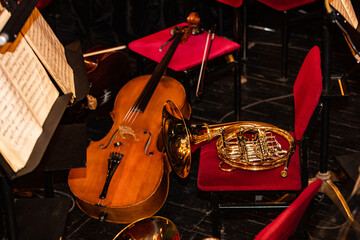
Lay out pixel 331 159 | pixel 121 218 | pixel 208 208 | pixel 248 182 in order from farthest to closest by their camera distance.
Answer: pixel 331 159, pixel 208 208, pixel 121 218, pixel 248 182

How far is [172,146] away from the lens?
226 centimetres

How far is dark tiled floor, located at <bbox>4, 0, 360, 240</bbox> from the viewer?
258 centimetres

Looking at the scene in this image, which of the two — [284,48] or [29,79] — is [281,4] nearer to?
[284,48]

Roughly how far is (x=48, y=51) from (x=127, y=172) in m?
0.74

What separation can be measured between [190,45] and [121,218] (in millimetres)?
1077

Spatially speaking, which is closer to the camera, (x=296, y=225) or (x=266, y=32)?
(x=296, y=225)

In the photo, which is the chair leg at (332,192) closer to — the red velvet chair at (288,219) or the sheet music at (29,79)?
the red velvet chair at (288,219)

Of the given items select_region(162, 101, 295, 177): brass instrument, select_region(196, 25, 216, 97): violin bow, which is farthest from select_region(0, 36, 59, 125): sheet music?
select_region(196, 25, 216, 97): violin bow

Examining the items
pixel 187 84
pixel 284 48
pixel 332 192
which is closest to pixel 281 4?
pixel 284 48

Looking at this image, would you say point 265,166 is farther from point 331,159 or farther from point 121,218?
point 331,159

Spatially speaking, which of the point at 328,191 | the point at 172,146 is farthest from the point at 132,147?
the point at 328,191

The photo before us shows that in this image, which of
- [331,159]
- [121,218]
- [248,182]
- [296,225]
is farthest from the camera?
[331,159]

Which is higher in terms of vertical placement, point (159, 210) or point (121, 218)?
point (121, 218)

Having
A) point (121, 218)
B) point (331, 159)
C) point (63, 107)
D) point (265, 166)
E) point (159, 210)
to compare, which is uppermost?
point (63, 107)
